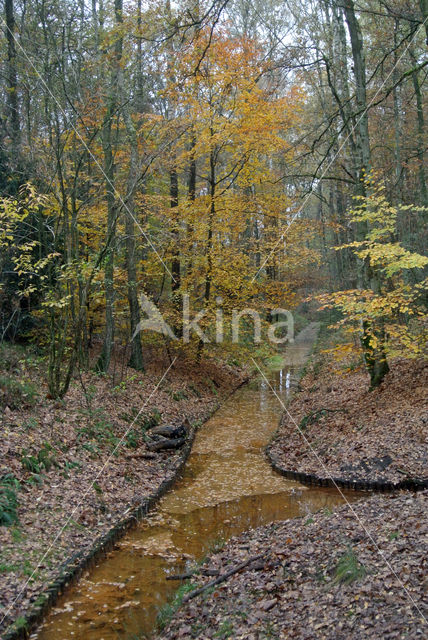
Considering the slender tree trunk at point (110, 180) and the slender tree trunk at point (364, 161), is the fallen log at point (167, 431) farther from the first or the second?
the slender tree trunk at point (364, 161)

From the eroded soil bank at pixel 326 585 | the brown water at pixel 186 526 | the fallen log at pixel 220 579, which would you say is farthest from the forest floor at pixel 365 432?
the fallen log at pixel 220 579

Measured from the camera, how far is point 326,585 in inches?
171

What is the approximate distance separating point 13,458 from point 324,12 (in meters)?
19.4

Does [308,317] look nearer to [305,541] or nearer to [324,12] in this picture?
[324,12]

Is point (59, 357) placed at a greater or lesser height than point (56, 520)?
greater

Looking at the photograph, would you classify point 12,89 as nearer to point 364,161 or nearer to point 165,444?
point 364,161

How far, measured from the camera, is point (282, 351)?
26250 millimetres

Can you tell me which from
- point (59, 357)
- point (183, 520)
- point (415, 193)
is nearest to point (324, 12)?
point (415, 193)

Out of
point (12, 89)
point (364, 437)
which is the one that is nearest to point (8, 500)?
point (364, 437)

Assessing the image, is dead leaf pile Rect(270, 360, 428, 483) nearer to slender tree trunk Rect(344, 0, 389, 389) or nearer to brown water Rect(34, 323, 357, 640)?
slender tree trunk Rect(344, 0, 389, 389)

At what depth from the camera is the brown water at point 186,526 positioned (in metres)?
4.82

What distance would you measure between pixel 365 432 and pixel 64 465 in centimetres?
530

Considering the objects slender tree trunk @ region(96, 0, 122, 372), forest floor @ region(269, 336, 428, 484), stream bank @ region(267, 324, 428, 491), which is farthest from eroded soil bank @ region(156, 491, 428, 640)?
slender tree trunk @ region(96, 0, 122, 372)

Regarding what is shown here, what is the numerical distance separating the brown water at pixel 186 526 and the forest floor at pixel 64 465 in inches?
15.6
